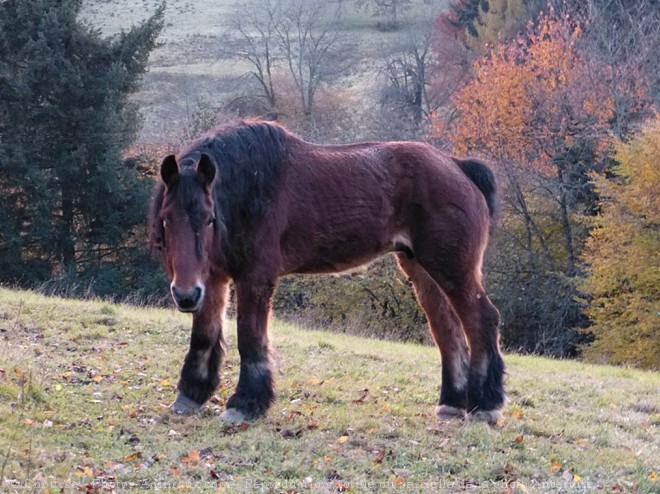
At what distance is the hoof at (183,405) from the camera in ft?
22.4

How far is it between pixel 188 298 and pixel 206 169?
41.5 inches

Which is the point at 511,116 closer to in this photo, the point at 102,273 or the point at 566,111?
the point at 566,111

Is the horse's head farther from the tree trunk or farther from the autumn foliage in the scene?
the tree trunk

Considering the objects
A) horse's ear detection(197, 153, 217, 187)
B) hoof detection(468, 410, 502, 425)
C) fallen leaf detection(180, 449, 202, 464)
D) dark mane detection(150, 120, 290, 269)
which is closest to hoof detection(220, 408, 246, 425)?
fallen leaf detection(180, 449, 202, 464)

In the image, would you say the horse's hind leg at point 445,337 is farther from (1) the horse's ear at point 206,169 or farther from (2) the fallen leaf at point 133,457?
(2) the fallen leaf at point 133,457

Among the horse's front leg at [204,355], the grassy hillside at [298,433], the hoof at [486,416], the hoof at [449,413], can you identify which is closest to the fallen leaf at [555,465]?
the grassy hillside at [298,433]

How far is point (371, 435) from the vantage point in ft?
21.4

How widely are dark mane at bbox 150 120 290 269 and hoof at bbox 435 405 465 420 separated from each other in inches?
91.4

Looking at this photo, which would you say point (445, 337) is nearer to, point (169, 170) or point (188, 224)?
point (188, 224)

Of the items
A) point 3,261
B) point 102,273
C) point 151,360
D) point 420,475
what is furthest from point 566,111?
point 420,475

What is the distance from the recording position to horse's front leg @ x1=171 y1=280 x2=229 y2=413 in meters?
6.95

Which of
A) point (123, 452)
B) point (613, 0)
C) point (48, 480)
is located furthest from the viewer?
point (613, 0)

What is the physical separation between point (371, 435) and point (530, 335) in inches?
1009

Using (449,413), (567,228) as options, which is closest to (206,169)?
(449,413)
